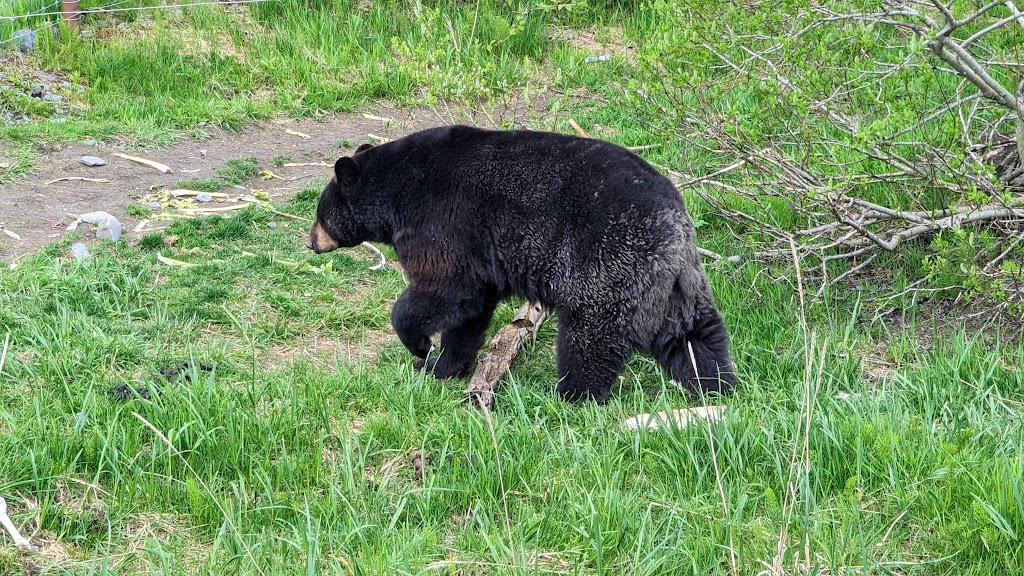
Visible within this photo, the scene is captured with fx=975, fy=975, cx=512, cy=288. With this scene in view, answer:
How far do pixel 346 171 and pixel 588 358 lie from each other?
1700mm

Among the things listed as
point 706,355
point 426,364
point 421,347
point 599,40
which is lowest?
point 426,364

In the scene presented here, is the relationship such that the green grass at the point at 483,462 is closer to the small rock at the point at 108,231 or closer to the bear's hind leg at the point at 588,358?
the bear's hind leg at the point at 588,358

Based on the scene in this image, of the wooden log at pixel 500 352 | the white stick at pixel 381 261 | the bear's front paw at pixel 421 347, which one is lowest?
the white stick at pixel 381 261

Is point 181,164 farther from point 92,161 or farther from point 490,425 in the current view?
point 490,425

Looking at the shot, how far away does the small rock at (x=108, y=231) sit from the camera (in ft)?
21.1

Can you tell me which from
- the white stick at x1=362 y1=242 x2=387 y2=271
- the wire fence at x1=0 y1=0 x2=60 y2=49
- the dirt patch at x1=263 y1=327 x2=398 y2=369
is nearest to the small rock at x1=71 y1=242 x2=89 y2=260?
the dirt patch at x1=263 y1=327 x2=398 y2=369

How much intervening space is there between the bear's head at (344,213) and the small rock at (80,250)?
157 centimetres

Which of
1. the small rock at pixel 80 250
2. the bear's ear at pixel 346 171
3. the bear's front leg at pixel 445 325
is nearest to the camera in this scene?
the bear's front leg at pixel 445 325

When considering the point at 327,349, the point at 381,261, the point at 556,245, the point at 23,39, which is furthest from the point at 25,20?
the point at 556,245

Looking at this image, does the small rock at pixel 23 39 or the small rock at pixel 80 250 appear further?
the small rock at pixel 23 39

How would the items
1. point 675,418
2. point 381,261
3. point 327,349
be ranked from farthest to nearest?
point 381,261, point 327,349, point 675,418

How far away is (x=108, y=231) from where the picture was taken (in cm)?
645

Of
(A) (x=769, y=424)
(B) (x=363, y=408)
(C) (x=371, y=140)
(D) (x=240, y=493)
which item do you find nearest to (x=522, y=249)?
(B) (x=363, y=408)

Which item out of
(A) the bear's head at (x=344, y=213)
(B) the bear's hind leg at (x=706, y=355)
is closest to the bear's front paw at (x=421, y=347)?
(A) the bear's head at (x=344, y=213)
